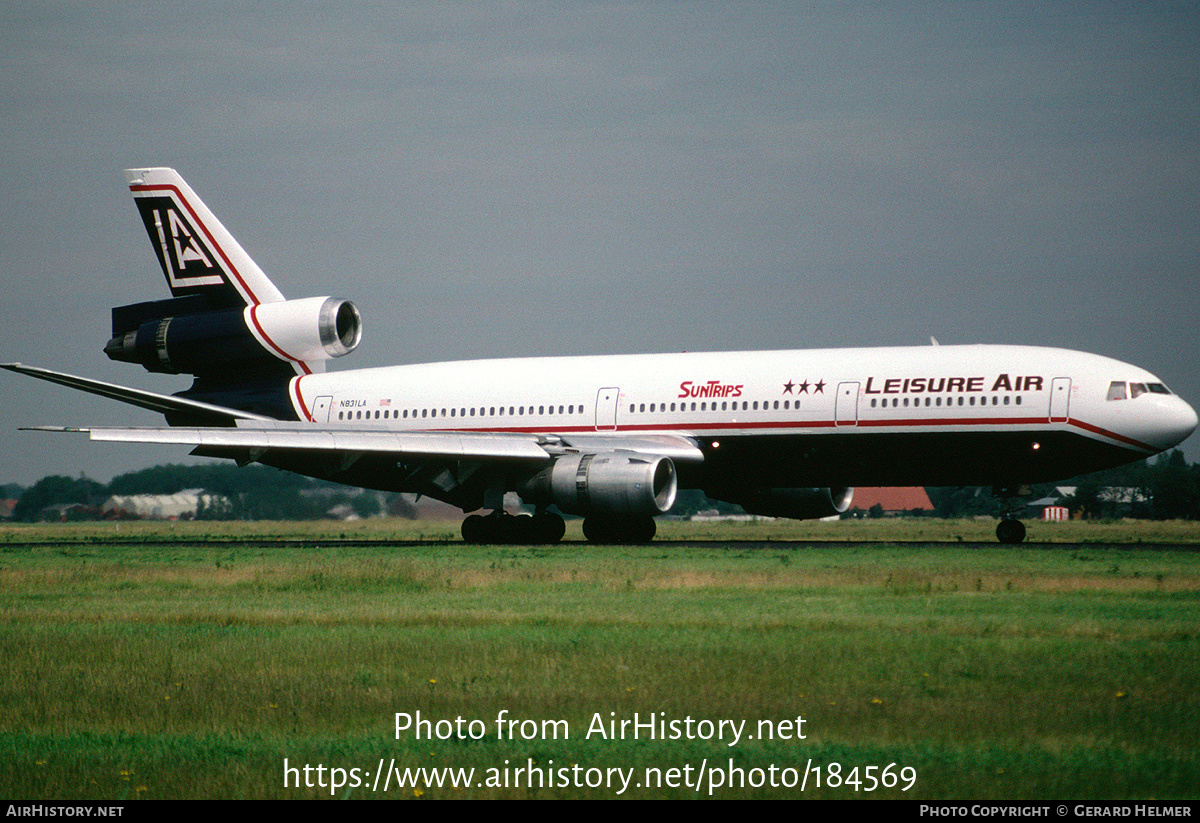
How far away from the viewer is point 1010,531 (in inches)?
1177

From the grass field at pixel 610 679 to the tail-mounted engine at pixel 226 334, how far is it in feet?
50.5

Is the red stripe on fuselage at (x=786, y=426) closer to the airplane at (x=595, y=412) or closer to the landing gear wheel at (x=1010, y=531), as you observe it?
the airplane at (x=595, y=412)

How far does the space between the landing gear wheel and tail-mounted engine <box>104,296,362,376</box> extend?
55.3ft

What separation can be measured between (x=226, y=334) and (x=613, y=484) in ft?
41.5

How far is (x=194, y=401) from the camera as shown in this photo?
35.7m

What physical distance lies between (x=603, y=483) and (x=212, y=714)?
18323mm

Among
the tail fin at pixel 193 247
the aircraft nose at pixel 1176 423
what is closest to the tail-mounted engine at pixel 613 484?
the aircraft nose at pixel 1176 423

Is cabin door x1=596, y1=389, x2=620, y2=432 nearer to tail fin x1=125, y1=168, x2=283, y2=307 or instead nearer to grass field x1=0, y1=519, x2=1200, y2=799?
tail fin x1=125, y1=168, x2=283, y2=307

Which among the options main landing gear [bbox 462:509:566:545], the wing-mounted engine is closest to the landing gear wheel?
the wing-mounted engine

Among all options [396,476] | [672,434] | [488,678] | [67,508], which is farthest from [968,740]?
[67,508]

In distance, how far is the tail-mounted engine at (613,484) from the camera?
27641 mm

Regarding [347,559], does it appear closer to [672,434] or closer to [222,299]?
[672,434]

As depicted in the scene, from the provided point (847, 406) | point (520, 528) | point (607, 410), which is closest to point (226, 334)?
point (520, 528)

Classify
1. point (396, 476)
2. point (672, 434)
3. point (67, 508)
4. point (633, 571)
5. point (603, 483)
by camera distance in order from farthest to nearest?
point (67, 508)
point (396, 476)
point (672, 434)
point (603, 483)
point (633, 571)
